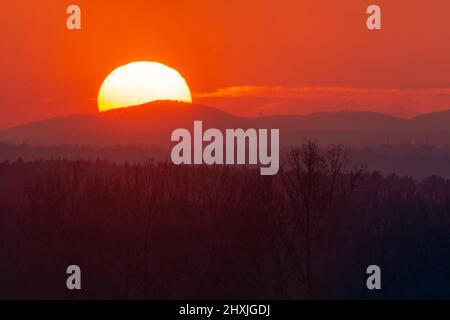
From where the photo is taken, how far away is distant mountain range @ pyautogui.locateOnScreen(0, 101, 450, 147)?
21359mm

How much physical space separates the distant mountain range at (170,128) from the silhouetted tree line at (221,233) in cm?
60

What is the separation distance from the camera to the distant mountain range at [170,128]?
21359 mm

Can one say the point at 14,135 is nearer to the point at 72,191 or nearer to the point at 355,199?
the point at 72,191

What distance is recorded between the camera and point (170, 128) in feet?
69.9

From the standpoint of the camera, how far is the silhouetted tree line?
22.6 meters

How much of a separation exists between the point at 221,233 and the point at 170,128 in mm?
3729

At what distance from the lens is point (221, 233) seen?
78.2 feet

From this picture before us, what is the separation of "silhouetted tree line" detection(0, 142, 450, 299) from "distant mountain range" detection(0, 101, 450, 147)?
0.60 m

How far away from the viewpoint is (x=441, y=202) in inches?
1046
